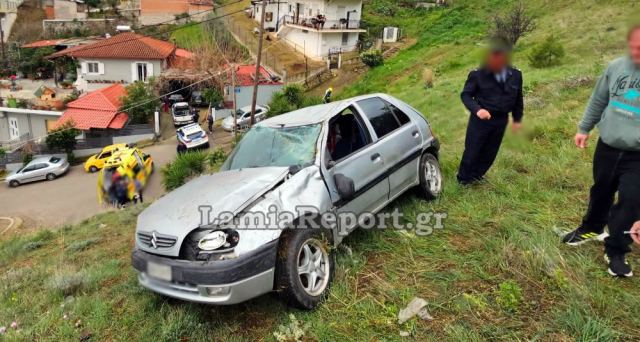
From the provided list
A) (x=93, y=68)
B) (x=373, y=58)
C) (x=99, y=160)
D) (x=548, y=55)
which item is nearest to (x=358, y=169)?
(x=548, y=55)

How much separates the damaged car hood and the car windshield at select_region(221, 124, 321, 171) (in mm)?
200

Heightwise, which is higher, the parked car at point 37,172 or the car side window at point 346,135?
the car side window at point 346,135

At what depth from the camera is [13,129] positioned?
91.2 ft

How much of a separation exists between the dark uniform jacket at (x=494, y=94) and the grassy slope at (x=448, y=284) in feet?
1.80

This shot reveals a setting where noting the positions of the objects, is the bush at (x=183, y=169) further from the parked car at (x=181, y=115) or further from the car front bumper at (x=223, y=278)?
the parked car at (x=181, y=115)

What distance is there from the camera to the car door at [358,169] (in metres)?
3.74

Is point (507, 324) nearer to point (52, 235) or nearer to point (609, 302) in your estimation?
point (609, 302)

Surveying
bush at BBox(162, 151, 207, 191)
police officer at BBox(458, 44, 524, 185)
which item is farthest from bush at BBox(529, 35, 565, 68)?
police officer at BBox(458, 44, 524, 185)

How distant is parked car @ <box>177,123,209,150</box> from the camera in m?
21.4

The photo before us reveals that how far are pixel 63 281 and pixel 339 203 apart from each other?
291cm

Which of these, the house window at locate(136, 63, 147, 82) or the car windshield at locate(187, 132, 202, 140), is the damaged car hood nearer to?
the car windshield at locate(187, 132, 202, 140)

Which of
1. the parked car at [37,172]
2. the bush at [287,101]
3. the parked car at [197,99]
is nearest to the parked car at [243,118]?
the bush at [287,101]

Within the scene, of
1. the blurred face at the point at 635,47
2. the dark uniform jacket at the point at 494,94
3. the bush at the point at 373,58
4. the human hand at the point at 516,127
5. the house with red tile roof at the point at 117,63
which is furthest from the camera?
the house with red tile roof at the point at 117,63

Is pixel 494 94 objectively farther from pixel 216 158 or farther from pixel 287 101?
pixel 287 101
